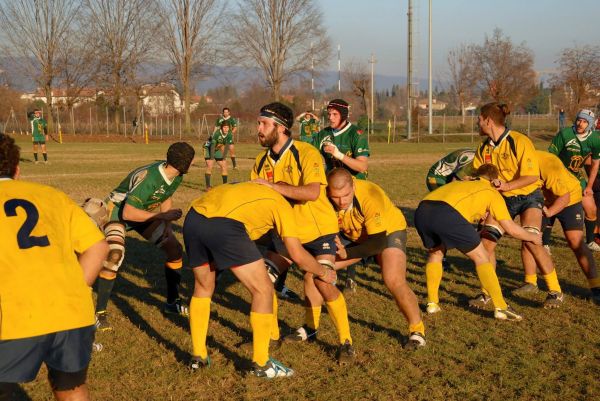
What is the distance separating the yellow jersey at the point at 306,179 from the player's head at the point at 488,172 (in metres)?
1.96

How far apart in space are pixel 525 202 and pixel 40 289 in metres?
5.69

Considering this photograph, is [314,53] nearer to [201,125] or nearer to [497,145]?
[201,125]

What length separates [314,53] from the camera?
57.9 metres

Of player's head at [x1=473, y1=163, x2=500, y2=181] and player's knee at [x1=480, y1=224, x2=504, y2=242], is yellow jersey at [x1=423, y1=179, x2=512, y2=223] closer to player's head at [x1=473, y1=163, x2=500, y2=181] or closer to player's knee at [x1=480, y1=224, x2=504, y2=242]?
player's head at [x1=473, y1=163, x2=500, y2=181]

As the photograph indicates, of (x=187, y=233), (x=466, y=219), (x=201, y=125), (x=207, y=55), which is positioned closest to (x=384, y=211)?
(x=466, y=219)

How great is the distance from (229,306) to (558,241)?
20.0 feet

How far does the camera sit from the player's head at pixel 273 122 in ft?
18.3

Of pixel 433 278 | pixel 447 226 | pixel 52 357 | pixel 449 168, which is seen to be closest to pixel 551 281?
pixel 433 278

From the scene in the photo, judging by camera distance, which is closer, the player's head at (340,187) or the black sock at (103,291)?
the player's head at (340,187)

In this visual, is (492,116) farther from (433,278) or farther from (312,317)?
(312,317)

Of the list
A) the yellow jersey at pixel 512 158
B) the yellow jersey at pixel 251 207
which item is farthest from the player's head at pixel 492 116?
the yellow jersey at pixel 251 207

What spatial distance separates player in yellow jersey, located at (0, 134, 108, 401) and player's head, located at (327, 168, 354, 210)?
8.73 ft

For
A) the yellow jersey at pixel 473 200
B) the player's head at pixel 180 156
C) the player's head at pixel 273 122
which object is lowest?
the yellow jersey at pixel 473 200

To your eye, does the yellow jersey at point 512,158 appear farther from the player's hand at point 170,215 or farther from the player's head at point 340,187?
the player's hand at point 170,215
